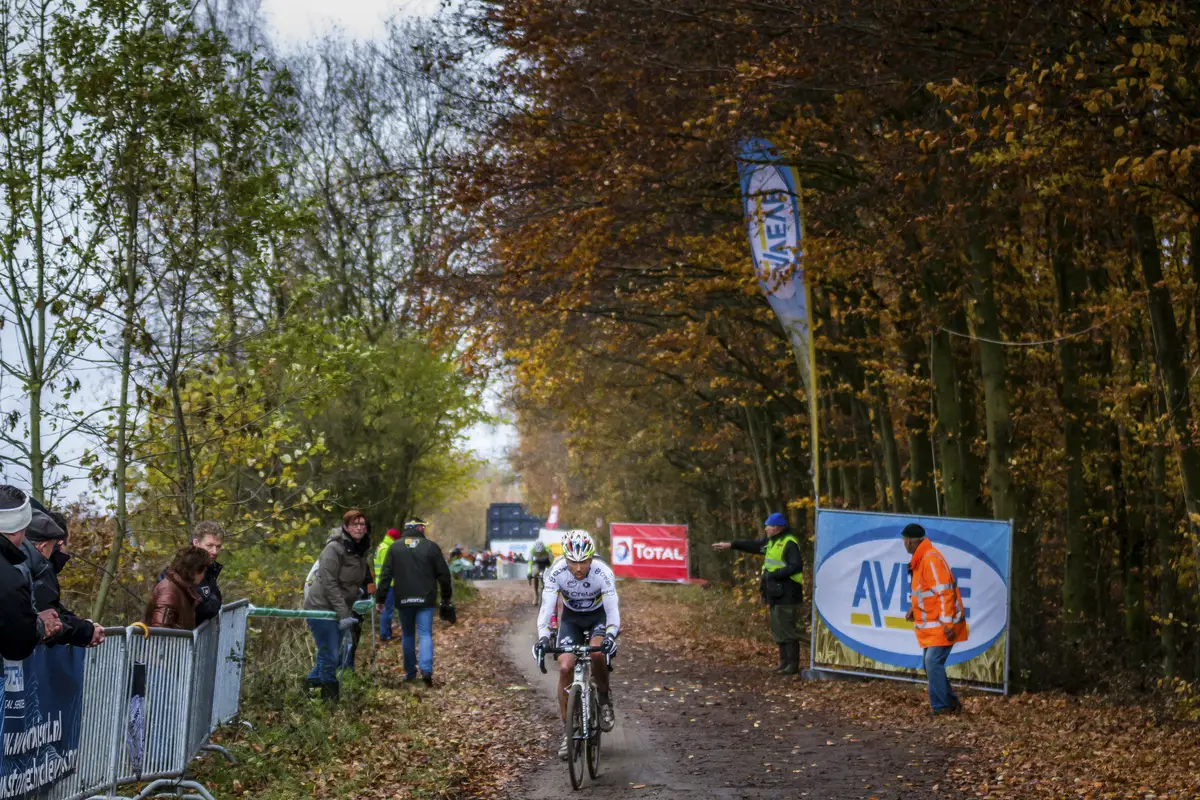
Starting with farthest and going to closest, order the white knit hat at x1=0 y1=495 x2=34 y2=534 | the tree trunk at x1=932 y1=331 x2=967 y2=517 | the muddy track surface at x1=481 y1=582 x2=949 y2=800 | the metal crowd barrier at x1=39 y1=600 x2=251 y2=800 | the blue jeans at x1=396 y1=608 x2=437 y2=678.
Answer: the tree trunk at x1=932 y1=331 x2=967 y2=517 < the blue jeans at x1=396 y1=608 x2=437 y2=678 < the muddy track surface at x1=481 y1=582 x2=949 y2=800 < the metal crowd barrier at x1=39 y1=600 x2=251 y2=800 < the white knit hat at x1=0 y1=495 x2=34 y2=534

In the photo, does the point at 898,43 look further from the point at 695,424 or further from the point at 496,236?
the point at 695,424

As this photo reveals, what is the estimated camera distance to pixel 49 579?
7.24m

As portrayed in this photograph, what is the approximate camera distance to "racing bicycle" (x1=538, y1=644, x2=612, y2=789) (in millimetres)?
9898

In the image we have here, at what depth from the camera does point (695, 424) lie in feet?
113

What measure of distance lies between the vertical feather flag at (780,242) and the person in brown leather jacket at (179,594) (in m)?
8.43

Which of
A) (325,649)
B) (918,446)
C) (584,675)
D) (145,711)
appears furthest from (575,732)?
(918,446)

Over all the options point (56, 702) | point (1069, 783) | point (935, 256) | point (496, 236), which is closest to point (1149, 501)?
point (935, 256)

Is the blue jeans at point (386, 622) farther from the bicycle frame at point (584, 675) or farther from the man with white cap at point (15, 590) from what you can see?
the man with white cap at point (15, 590)

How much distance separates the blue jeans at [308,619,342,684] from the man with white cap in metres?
6.99

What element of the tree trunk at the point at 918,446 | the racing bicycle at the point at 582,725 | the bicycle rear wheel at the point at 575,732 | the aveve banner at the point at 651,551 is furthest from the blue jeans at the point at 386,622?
the aveve banner at the point at 651,551

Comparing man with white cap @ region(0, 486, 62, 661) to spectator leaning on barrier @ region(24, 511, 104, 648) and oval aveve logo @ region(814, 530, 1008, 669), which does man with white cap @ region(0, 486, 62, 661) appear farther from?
oval aveve logo @ region(814, 530, 1008, 669)

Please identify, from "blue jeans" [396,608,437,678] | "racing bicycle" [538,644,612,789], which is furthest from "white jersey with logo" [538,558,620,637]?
"blue jeans" [396,608,437,678]

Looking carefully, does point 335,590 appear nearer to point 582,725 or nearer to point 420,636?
point 420,636

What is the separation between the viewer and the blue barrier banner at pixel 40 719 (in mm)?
6479
